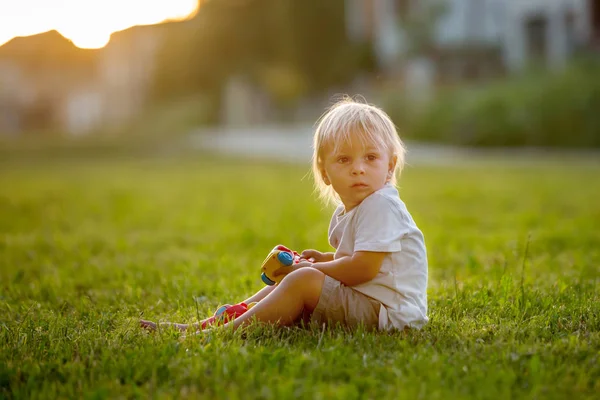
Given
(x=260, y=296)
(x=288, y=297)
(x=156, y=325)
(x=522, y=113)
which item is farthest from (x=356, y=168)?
(x=522, y=113)

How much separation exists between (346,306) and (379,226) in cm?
37

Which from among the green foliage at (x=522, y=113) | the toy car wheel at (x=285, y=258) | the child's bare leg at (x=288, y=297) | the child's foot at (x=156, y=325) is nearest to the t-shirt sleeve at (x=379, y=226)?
the child's bare leg at (x=288, y=297)

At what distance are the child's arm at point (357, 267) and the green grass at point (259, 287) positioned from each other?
0.22m

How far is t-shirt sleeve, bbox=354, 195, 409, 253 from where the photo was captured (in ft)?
9.83

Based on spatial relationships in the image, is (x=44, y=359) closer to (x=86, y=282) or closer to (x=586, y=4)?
(x=86, y=282)

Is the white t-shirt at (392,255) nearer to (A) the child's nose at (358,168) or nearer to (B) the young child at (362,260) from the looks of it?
(B) the young child at (362,260)

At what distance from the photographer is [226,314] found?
10.5 feet

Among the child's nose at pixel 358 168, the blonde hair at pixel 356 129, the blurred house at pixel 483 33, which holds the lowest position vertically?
the child's nose at pixel 358 168

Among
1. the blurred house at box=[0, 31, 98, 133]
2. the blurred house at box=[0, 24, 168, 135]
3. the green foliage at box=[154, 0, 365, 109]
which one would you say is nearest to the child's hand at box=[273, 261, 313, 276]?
the green foliage at box=[154, 0, 365, 109]

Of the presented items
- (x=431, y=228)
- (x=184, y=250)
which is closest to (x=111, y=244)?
(x=184, y=250)

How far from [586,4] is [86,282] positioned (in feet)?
65.3

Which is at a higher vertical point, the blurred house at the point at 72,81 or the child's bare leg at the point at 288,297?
the blurred house at the point at 72,81

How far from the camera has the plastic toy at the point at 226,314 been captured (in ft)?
10.4

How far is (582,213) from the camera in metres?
7.55
